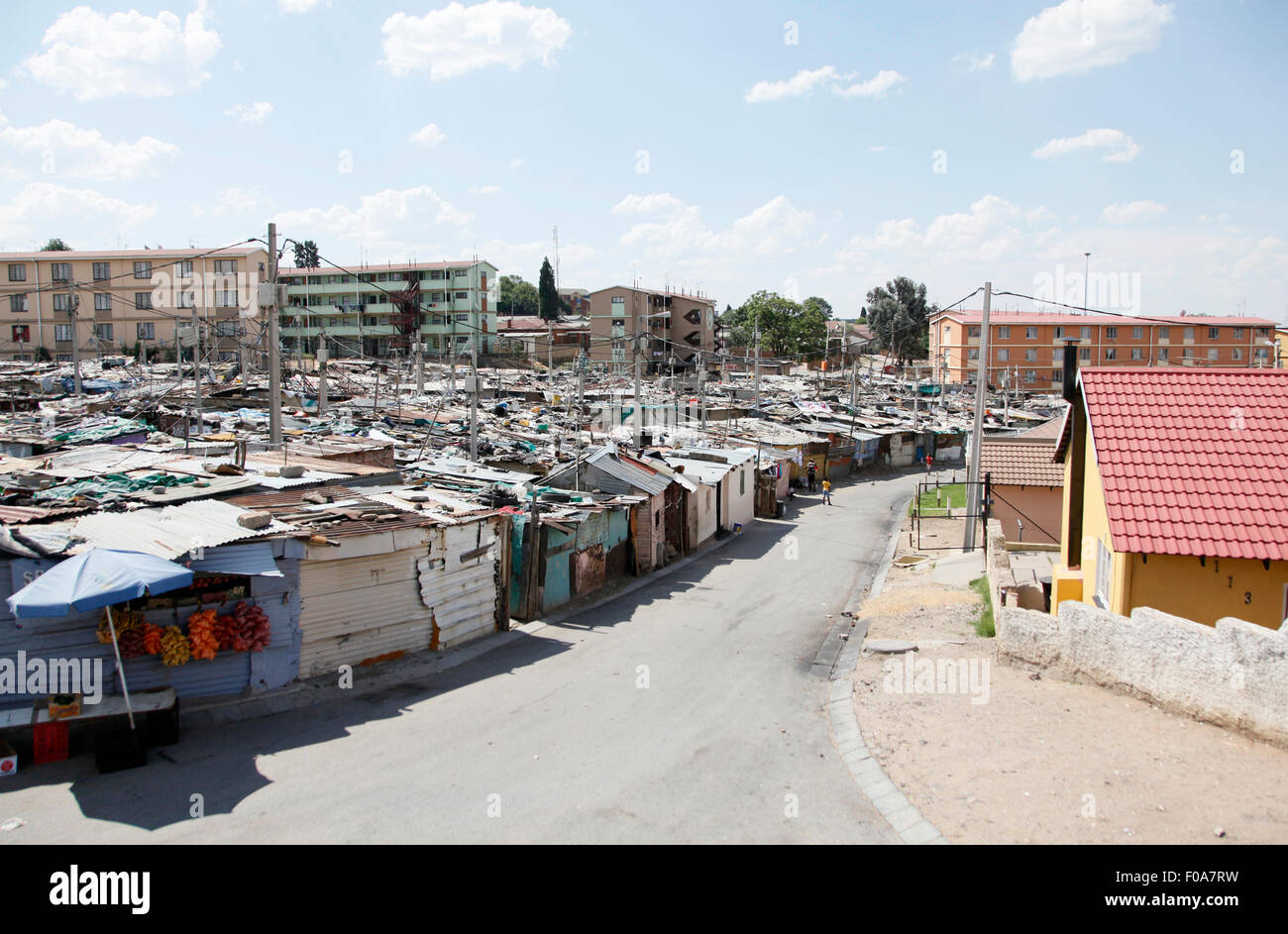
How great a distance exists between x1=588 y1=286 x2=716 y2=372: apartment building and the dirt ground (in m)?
73.5

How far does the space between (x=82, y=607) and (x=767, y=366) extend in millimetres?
96777

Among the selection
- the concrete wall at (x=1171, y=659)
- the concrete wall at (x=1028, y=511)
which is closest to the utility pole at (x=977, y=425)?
the concrete wall at (x=1028, y=511)

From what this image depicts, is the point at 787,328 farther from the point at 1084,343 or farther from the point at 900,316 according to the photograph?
the point at 1084,343

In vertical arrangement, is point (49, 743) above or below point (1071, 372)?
below

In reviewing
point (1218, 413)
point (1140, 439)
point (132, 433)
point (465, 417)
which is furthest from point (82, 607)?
point (465, 417)

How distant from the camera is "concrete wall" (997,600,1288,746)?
8680mm

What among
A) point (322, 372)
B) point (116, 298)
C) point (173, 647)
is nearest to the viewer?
point (173, 647)

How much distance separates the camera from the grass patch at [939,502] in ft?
113

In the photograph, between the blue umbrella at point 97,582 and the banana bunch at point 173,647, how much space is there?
2.84ft

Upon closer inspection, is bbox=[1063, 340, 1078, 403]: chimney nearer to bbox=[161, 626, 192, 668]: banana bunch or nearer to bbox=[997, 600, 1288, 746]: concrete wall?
bbox=[997, 600, 1288, 746]: concrete wall

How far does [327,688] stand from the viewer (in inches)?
486

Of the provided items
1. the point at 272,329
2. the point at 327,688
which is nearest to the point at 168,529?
the point at 327,688

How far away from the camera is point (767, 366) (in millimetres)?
102188

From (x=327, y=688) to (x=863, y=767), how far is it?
774cm
